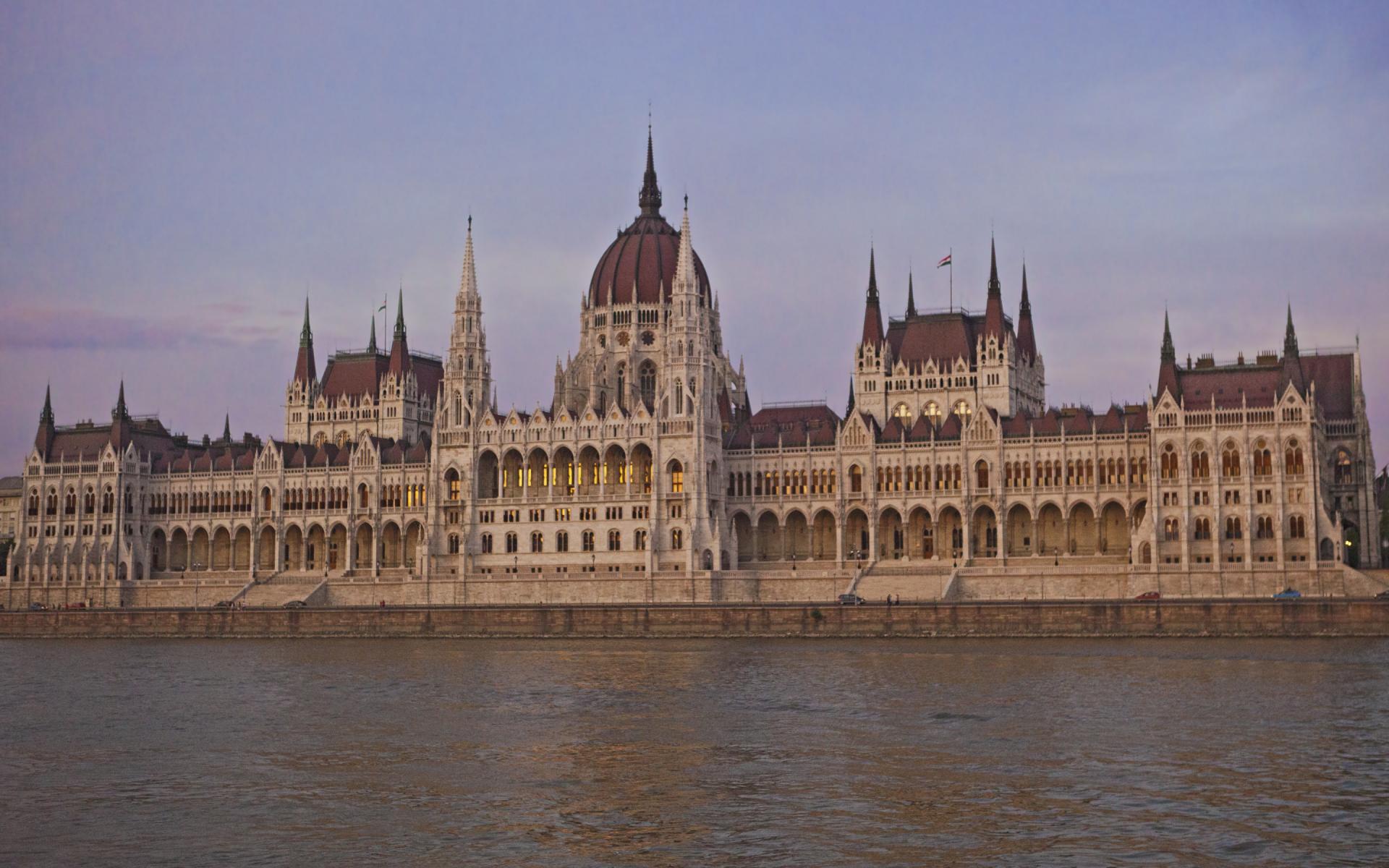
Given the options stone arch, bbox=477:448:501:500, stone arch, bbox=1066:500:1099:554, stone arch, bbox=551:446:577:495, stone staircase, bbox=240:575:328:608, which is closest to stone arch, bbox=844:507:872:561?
stone arch, bbox=1066:500:1099:554

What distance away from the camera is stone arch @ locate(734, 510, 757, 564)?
126188 mm

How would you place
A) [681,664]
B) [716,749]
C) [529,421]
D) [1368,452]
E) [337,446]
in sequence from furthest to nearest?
[337,446], [529,421], [1368,452], [681,664], [716,749]

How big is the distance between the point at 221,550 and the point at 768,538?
4622 cm

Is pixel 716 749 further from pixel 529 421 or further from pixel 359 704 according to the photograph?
pixel 529 421

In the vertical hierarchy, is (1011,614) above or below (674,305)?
below

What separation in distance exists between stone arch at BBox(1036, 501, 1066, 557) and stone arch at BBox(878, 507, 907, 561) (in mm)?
9564

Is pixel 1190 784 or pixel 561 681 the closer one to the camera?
pixel 1190 784

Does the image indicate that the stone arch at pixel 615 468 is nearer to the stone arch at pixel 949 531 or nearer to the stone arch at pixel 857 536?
the stone arch at pixel 857 536

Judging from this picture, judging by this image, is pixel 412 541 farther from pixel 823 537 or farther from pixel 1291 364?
pixel 1291 364

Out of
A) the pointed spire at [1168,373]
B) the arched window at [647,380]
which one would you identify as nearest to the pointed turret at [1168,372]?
the pointed spire at [1168,373]

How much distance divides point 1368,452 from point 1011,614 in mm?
30848

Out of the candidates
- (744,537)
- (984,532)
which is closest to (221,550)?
(744,537)

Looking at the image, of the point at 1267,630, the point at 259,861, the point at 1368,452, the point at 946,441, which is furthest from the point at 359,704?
the point at 1368,452

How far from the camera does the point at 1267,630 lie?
294ft
